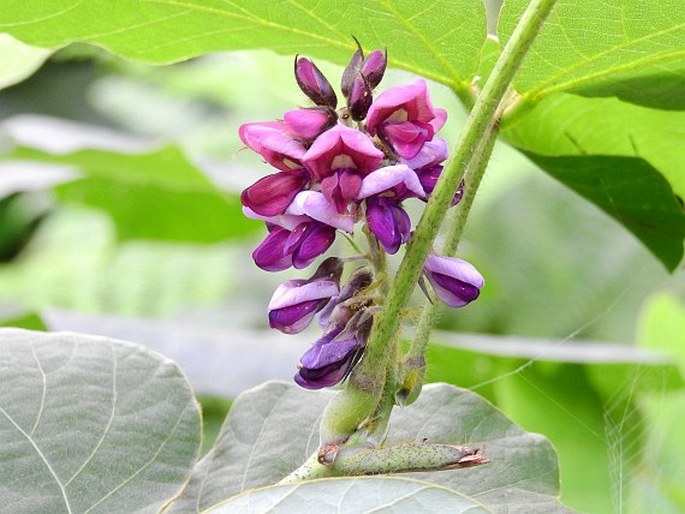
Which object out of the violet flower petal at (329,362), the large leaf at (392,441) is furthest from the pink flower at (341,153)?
the large leaf at (392,441)

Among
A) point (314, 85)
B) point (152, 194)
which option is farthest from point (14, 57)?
point (152, 194)

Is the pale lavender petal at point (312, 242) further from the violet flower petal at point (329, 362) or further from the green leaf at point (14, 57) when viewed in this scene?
the green leaf at point (14, 57)

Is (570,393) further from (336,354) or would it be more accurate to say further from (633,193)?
(336,354)

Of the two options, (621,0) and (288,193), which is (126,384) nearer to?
(288,193)

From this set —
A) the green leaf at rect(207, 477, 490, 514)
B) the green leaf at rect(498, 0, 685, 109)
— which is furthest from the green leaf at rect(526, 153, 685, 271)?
the green leaf at rect(207, 477, 490, 514)

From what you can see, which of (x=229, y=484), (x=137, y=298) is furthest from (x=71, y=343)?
(x=137, y=298)

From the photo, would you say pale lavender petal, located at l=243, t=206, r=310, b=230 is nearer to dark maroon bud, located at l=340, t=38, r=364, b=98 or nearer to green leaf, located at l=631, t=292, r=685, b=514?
dark maroon bud, located at l=340, t=38, r=364, b=98
